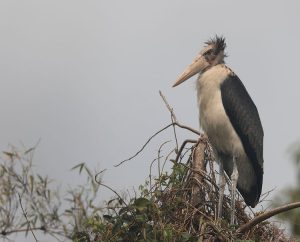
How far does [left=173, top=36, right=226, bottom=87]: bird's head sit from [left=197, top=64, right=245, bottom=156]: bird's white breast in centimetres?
37

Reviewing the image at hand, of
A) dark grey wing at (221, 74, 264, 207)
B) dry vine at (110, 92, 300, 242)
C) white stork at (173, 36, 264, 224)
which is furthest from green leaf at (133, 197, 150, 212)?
dark grey wing at (221, 74, 264, 207)

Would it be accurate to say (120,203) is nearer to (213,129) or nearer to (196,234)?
(196,234)

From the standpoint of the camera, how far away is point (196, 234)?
6.78 meters

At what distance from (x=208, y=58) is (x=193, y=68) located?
0.85ft

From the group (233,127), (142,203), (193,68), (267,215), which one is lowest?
(267,215)

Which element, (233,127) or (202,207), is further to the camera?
(233,127)

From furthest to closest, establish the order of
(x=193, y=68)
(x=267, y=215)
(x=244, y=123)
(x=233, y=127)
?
(x=193, y=68) < (x=244, y=123) < (x=233, y=127) < (x=267, y=215)

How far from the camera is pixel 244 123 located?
9.88m

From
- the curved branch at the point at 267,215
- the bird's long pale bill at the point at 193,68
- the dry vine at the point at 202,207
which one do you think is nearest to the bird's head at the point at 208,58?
the bird's long pale bill at the point at 193,68

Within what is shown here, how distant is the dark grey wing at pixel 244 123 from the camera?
9.73 metres

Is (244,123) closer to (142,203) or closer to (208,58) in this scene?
(208,58)

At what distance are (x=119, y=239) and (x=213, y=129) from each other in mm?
3170

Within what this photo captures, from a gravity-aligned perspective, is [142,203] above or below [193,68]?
below

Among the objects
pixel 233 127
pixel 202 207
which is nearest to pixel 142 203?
pixel 202 207
